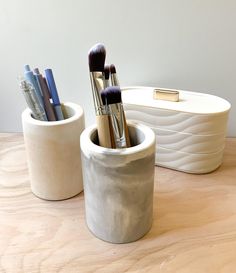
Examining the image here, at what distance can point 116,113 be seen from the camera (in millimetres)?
333

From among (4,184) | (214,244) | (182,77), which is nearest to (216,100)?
(182,77)

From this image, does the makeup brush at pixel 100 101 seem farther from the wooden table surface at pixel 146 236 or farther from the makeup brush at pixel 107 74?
the wooden table surface at pixel 146 236

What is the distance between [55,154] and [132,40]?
0.73ft

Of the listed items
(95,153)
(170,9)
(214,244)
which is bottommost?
(214,244)

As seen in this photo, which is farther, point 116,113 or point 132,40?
point 132,40

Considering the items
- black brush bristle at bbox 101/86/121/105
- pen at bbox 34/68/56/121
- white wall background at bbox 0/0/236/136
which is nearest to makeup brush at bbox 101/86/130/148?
black brush bristle at bbox 101/86/121/105

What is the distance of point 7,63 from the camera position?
547mm

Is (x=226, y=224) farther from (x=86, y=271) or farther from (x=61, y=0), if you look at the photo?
(x=61, y=0)

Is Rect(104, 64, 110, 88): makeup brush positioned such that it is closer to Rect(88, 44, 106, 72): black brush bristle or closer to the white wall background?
Rect(88, 44, 106, 72): black brush bristle

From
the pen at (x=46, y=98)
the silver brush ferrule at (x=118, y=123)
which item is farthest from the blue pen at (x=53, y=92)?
the silver brush ferrule at (x=118, y=123)

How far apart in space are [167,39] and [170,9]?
0.14 ft

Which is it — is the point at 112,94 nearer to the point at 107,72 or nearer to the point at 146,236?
the point at 107,72

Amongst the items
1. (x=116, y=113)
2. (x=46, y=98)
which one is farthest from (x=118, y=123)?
(x=46, y=98)

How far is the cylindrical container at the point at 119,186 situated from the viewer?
0.32m
